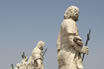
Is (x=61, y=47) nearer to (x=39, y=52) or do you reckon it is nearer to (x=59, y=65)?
(x=59, y=65)

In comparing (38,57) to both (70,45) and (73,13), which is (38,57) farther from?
(70,45)

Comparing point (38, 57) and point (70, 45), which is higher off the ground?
point (70, 45)

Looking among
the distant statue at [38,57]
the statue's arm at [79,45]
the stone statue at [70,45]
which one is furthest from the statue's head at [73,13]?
the distant statue at [38,57]

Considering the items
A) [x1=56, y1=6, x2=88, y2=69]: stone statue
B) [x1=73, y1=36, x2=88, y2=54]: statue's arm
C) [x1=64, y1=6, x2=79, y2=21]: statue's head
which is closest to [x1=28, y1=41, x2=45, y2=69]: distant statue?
[x1=56, y1=6, x2=88, y2=69]: stone statue

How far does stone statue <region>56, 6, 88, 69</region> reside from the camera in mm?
11945

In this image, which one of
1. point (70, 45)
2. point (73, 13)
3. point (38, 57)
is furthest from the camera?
point (38, 57)

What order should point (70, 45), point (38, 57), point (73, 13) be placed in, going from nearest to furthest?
point (70, 45) → point (73, 13) → point (38, 57)

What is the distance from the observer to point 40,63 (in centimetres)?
1981

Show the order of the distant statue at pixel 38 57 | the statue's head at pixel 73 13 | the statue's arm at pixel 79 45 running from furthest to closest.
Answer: the distant statue at pixel 38 57
the statue's head at pixel 73 13
the statue's arm at pixel 79 45

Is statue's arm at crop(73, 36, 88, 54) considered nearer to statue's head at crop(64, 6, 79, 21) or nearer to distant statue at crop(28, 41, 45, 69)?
statue's head at crop(64, 6, 79, 21)

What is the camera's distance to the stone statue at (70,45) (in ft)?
39.2

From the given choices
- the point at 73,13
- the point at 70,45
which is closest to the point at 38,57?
the point at 73,13

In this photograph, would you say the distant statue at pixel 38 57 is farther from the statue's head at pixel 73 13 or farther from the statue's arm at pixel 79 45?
the statue's arm at pixel 79 45

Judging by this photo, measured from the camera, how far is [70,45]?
1202cm
